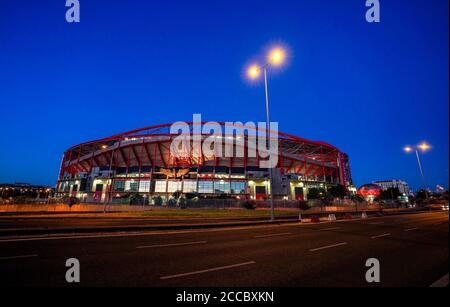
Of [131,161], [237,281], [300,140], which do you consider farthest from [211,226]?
[131,161]

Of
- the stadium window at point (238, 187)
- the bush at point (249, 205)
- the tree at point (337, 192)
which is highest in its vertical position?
the stadium window at point (238, 187)

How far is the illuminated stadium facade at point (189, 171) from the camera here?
67.8 m

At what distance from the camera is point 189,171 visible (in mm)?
68750

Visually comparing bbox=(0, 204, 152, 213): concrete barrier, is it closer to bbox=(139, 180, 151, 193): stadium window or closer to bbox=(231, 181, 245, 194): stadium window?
bbox=(139, 180, 151, 193): stadium window

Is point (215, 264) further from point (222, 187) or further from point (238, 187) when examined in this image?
point (238, 187)

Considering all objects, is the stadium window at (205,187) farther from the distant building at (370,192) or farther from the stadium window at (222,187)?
the distant building at (370,192)

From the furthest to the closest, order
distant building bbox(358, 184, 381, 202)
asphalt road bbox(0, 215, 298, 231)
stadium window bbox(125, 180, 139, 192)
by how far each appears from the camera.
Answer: distant building bbox(358, 184, 381, 202), stadium window bbox(125, 180, 139, 192), asphalt road bbox(0, 215, 298, 231)

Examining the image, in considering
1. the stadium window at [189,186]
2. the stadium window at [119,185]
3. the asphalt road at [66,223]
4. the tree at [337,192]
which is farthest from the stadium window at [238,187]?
the asphalt road at [66,223]

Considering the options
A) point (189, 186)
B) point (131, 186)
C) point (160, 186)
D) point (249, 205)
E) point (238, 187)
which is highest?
point (131, 186)

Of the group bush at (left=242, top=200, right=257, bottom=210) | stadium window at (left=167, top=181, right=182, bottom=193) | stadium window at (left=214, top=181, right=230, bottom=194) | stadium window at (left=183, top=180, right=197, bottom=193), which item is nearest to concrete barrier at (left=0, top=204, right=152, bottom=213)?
bush at (left=242, top=200, right=257, bottom=210)

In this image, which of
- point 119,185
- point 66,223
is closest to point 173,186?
point 119,185

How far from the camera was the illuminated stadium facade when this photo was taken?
6775 centimetres
